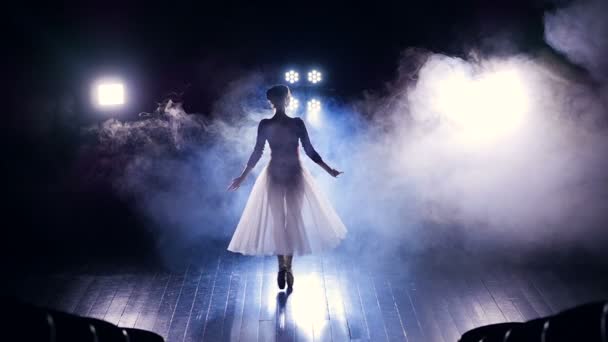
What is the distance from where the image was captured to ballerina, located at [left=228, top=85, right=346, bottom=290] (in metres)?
4.27

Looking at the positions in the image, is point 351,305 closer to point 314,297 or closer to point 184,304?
point 314,297

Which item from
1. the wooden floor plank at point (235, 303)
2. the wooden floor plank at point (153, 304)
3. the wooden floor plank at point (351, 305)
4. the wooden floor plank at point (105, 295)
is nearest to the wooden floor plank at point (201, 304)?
the wooden floor plank at point (235, 303)

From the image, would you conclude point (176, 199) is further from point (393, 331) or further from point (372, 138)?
point (393, 331)

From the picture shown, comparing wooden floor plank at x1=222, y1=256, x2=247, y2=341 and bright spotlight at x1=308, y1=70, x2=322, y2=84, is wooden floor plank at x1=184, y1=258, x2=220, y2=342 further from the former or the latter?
bright spotlight at x1=308, y1=70, x2=322, y2=84

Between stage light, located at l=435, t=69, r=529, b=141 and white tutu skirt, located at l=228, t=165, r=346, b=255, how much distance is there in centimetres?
268

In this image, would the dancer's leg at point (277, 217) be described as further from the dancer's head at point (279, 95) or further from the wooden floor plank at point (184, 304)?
the wooden floor plank at point (184, 304)

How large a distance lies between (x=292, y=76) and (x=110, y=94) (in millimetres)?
2553

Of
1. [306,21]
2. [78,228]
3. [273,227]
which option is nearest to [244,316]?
[273,227]

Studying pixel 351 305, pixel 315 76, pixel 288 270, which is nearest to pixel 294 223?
pixel 288 270

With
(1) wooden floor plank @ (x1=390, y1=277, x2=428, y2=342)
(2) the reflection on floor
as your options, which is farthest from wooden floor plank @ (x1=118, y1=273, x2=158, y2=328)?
(1) wooden floor plank @ (x1=390, y1=277, x2=428, y2=342)

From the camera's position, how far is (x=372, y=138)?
6934 millimetres

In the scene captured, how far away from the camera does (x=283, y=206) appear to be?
433 cm

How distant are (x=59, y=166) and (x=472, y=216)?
556cm

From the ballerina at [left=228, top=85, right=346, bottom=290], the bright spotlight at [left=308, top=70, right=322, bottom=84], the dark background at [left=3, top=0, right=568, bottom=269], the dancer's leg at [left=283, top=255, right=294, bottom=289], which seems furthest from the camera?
the bright spotlight at [left=308, top=70, right=322, bottom=84]
